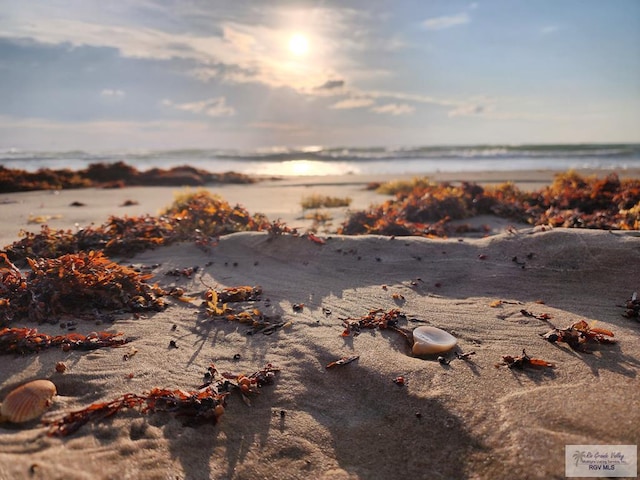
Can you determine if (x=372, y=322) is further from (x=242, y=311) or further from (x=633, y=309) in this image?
(x=633, y=309)

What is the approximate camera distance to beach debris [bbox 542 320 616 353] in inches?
113

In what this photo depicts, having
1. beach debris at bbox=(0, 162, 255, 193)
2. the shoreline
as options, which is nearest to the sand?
the shoreline

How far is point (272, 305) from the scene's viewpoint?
12.2ft

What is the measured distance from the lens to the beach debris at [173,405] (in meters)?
2.26

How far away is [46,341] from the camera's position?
9.47 ft

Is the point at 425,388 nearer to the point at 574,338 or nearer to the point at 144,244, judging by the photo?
the point at 574,338

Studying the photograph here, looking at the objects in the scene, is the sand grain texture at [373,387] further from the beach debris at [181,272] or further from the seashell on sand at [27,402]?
the beach debris at [181,272]

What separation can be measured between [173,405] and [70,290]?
5.13 feet

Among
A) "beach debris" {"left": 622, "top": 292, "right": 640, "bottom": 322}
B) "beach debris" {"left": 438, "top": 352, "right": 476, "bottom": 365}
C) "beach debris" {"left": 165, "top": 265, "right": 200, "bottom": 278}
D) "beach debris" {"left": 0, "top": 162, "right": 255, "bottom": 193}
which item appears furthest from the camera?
"beach debris" {"left": 0, "top": 162, "right": 255, "bottom": 193}

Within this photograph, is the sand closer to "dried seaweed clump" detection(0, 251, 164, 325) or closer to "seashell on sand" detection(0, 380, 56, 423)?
"seashell on sand" detection(0, 380, 56, 423)

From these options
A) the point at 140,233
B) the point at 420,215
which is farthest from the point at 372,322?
the point at 420,215

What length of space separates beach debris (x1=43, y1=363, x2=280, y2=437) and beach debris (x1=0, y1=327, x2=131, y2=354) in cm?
63

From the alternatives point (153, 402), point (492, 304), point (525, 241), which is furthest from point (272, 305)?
point (525, 241)
